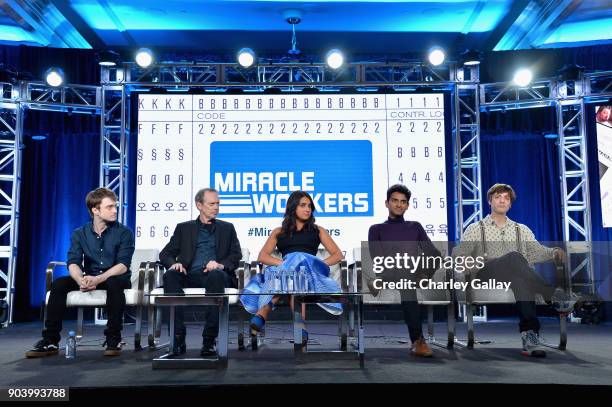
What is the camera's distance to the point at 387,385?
249 cm

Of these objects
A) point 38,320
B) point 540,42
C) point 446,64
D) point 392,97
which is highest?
point 540,42

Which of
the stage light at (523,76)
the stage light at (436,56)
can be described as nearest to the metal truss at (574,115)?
the stage light at (523,76)

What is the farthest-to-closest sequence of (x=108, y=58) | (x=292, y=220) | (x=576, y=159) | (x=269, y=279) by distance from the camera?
(x=576, y=159), (x=108, y=58), (x=292, y=220), (x=269, y=279)

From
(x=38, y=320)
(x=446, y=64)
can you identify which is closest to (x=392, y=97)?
(x=446, y=64)

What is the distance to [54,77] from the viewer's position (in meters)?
6.42

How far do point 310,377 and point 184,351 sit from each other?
4.21 feet

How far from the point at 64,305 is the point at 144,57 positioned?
3.48 meters

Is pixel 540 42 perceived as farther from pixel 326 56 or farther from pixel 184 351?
pixel 184 351

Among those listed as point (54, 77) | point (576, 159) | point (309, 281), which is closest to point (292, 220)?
point (309, 281)

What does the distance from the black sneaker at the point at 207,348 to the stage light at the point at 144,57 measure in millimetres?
3899

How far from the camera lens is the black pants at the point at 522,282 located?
11.9ft

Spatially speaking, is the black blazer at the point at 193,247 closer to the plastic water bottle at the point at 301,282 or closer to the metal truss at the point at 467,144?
the plastic water bottle at the point at 301,282

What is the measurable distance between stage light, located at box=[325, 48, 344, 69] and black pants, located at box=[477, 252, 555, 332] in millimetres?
3363

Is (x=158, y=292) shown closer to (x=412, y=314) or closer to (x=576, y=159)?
(x=412, y=314)
